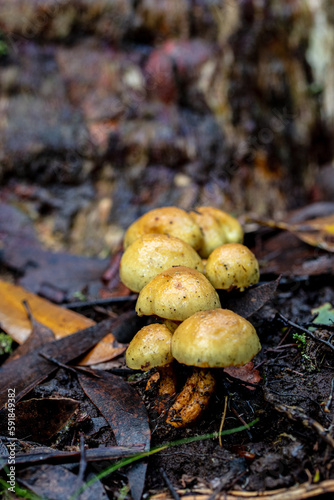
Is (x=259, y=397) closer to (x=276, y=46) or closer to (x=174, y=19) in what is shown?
(x=174, y=19)

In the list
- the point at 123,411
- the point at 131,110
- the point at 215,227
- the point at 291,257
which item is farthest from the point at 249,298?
the point at 131,110

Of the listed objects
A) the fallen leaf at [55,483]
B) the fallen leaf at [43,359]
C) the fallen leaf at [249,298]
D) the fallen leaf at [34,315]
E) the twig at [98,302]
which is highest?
the fallen leaf at [249,298]

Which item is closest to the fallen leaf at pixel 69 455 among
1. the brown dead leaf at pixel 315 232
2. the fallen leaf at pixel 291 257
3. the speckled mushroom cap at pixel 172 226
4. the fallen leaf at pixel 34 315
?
the fallen leaf at pixel 34 315

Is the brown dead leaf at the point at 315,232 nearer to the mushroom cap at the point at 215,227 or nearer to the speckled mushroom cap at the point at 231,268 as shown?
the mushroom cap at the point at 215,227

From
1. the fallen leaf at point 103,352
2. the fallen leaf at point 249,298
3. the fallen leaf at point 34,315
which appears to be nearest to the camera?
the fallen leaf at point 249,298

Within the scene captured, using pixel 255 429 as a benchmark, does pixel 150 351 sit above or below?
above

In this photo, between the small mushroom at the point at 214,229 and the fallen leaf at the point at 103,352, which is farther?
the small mushroom at the point at 214,229

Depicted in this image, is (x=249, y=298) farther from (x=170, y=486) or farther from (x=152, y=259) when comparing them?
(x=170, y=486)
